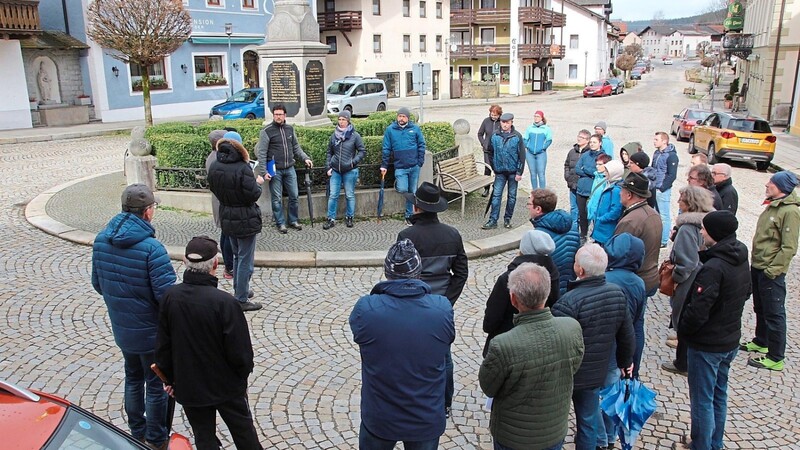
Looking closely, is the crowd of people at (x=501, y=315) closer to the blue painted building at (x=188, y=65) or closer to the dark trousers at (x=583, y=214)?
the dark trousers at (x=583, y=214)

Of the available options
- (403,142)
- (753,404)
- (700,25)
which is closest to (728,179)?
(753,404)

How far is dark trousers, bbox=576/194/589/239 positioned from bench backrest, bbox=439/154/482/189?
2134 millimetres

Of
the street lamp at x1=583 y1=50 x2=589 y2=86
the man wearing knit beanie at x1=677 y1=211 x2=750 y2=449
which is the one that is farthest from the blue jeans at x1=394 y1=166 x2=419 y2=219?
the street lamp at x1=583 y1=50 x2=589 y2=86

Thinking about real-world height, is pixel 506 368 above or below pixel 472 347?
above

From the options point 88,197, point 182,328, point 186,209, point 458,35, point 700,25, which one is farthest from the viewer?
point 700,25

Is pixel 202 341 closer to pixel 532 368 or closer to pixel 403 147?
pixel 532 368

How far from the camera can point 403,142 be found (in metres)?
9.84

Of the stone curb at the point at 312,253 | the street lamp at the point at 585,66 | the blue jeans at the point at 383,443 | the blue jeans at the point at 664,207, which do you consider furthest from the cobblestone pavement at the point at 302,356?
the street lamp at the point at 585,66

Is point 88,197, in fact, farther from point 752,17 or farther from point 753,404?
point 752,17

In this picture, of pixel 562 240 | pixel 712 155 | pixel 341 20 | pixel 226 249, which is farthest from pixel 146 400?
pixel 341 20

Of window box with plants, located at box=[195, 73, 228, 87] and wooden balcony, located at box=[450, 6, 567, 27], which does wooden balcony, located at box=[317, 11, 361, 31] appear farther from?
wooden balcony, located at box=[450, 6, 567, 27]

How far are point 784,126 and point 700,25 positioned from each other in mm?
188956

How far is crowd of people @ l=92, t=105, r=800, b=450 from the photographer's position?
11.3 ft

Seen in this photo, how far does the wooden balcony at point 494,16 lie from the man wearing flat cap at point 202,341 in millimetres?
54633
